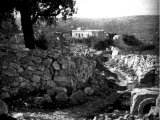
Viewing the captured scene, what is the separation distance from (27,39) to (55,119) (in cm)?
655

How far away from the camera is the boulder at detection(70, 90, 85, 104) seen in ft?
35.2

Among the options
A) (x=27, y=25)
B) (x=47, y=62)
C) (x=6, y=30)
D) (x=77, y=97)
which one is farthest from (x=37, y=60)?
(x=6, y=30)

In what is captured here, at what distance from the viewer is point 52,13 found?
14.9 meters

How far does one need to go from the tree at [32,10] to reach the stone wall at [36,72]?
6.66ft

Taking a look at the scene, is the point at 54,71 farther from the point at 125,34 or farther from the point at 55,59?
the point at 125,34

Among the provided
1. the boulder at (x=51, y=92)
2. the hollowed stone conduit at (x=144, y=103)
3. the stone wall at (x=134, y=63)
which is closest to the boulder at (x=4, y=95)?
the boulder at (x=51, y=92)

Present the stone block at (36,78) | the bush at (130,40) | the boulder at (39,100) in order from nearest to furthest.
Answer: the boulder at (39,100) < the stone block at (36,78) < the bush at (130,40)

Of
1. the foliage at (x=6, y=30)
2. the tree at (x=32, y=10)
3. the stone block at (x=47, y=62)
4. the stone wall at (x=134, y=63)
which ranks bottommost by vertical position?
the stone wall at (x=134, y=63)

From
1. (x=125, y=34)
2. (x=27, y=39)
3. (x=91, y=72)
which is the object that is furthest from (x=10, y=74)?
(x=125, y=34)

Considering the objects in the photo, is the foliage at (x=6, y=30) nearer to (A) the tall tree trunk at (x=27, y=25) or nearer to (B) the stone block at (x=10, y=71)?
(A) the tall tree trunk at (x=27, y=25)

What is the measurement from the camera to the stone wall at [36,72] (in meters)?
11.1

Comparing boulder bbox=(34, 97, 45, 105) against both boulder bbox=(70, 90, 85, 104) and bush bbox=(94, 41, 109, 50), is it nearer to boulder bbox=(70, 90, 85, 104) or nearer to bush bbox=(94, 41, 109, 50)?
boulder bbox=(70, 90, 85, 104)

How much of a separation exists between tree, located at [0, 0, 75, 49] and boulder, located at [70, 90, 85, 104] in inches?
169

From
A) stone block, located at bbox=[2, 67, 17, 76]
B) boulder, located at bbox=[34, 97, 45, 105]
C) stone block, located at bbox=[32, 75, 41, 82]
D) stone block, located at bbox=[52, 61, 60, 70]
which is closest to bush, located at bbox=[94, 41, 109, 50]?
stone block, located at bbox=[52, 61, 60, 70]
